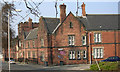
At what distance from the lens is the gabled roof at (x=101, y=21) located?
44094 millimetres

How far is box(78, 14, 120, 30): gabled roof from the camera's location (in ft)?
145

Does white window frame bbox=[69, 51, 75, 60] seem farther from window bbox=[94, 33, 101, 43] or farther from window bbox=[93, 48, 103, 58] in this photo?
window bbox=[94, 33, 101, 43]

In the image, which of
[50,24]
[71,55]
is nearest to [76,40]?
[71,55]

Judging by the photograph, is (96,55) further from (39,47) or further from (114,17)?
(39,47)

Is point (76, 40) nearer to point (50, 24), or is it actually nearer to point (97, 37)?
point (97, 37)

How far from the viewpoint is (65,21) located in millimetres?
44094

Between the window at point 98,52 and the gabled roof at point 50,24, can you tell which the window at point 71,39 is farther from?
the window at point 98,52

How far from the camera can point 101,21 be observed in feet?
152

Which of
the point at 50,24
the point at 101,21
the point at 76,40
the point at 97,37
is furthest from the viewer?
the point at 101,21

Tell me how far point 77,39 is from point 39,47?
9.48 meters

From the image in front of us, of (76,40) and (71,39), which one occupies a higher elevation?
(71,39)

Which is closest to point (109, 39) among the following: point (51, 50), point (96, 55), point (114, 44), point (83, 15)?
point (114, 44)

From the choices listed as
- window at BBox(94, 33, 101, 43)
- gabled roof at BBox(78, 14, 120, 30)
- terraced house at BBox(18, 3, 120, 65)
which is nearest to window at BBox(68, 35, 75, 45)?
terraced house at BBox(18, 3, 120, 65)

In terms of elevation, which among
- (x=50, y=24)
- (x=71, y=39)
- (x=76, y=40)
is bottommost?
(x=76, y=40)
